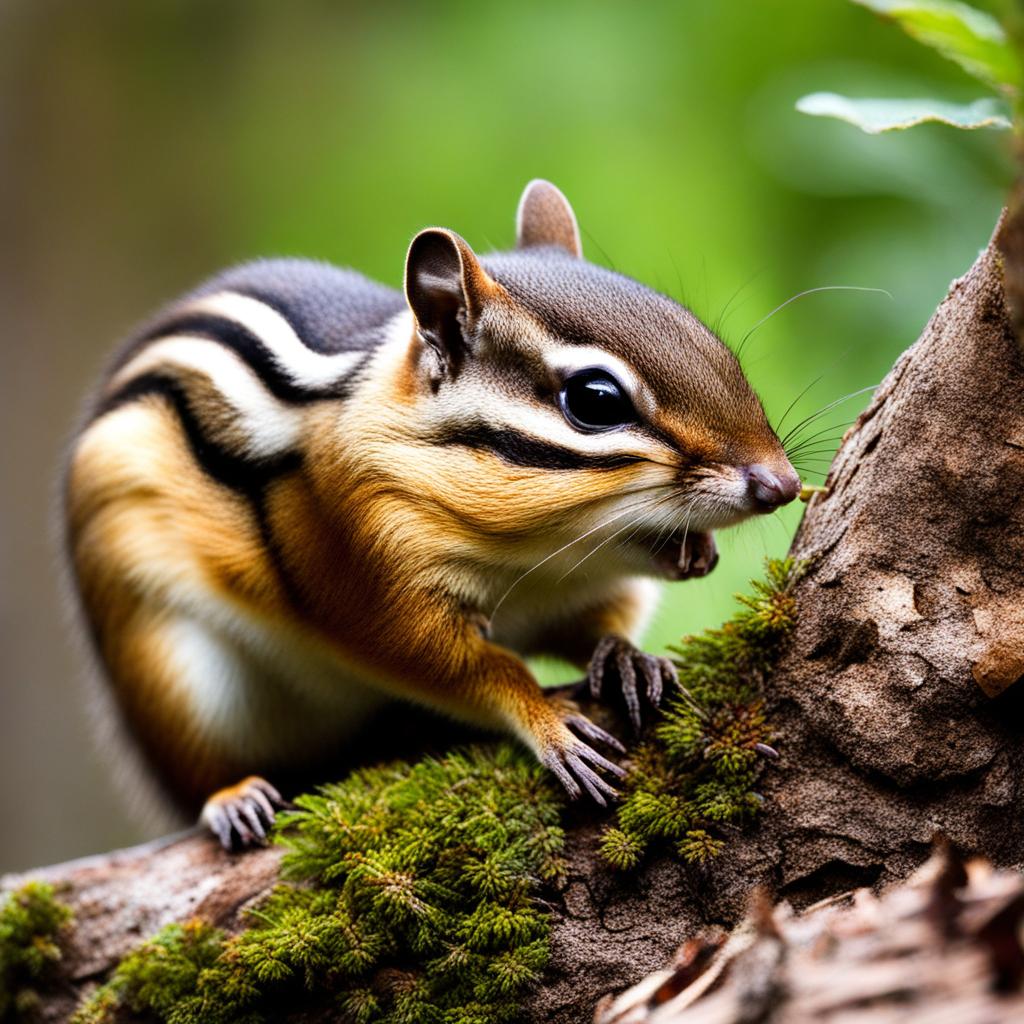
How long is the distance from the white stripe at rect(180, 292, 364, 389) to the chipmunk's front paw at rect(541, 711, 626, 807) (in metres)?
1.03

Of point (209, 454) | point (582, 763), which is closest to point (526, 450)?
point (582, 763)

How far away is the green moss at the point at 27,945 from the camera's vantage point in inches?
107

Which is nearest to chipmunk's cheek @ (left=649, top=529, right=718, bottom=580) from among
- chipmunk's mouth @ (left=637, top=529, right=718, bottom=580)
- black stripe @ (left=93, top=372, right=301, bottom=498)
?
chipmunk's mouth @ (left=637, top=529, right=718, bottom=580)

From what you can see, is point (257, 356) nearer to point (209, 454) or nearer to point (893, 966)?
point (209, 454)

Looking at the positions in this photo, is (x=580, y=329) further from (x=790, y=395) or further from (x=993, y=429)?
(x=790, y=395)

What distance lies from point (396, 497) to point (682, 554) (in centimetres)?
64

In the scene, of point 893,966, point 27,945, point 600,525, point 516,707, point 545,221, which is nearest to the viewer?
point 893,966

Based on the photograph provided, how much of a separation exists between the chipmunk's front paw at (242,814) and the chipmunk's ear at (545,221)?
5.26ft

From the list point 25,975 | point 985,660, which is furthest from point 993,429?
point 25,975

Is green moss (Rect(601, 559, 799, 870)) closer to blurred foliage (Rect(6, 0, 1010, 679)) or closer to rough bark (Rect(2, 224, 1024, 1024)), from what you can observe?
rough bark (Rect(2, 224, 1024, 1024))

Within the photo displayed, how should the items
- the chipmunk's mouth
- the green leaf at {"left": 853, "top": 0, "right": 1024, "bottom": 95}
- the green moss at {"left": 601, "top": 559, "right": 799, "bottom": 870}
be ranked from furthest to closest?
the chipmunk's mouth, the green moss at {"left": 601, "top": 559, "right": 799, "bottom": 870}, the green leaf at {"left": 853, "top": 0, "right": 1024, "bottom": 95}

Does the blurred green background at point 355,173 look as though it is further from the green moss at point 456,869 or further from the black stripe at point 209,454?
the green moss at point 456,869

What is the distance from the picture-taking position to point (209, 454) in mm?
3096

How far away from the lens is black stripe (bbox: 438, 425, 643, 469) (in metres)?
2.34
